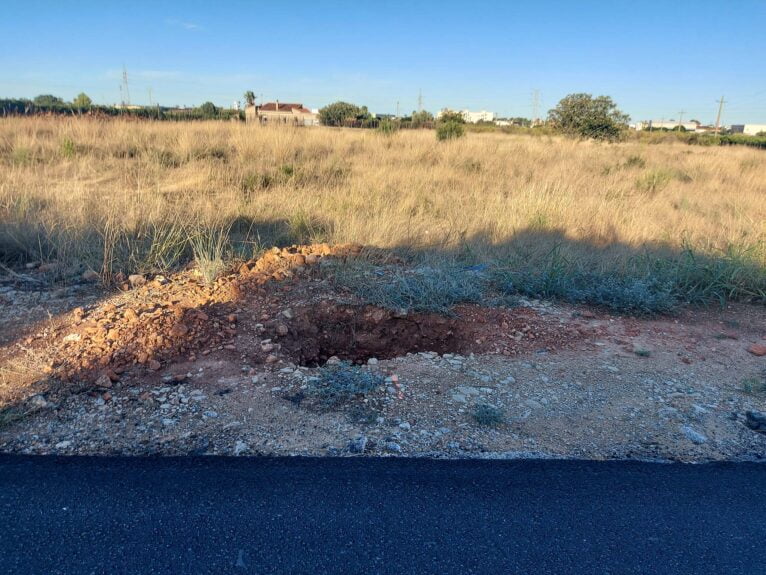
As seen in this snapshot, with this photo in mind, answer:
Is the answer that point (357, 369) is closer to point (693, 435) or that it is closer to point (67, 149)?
point (693, 435)

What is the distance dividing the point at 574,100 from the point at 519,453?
85.7 feet

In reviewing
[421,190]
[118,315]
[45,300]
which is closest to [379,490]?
[118,315]

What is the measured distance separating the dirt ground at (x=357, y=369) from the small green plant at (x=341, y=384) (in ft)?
0.15

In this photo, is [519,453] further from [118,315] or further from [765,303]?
[765,303]

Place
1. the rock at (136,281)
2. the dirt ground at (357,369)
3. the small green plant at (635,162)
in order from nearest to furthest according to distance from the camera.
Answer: the dirt ground at (357,369)
the rock at (136,281)
the small green plant at (635,162)

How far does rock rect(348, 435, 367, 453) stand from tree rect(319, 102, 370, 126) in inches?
950

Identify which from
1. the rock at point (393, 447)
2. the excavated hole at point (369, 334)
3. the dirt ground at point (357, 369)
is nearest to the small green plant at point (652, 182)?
the dirt ground at point (357, 369)

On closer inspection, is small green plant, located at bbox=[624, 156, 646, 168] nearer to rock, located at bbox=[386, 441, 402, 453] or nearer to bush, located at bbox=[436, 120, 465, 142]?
bush, located at bbox=[436, 120, 465, 142]

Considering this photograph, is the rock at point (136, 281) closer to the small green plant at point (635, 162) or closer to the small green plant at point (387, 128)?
→ the small green plant at point (387, 128)

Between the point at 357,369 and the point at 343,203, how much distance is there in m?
5.93

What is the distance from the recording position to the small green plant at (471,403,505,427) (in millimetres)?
3691

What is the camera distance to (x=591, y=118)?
2552 cm

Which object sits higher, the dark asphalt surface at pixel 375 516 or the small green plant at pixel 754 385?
the small green plant at pixel 754 385

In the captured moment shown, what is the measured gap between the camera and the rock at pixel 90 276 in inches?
243
